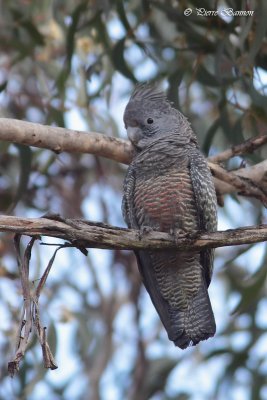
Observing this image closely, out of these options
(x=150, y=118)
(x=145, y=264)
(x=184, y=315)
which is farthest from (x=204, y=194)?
(x=150, y=118)

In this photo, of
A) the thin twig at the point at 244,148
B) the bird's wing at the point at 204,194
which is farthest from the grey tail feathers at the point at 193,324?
the thin twig at the point at 244,148

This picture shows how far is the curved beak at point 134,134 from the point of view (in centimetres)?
432

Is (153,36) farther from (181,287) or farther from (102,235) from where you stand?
(102,235)

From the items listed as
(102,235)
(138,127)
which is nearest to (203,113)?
(138,127)

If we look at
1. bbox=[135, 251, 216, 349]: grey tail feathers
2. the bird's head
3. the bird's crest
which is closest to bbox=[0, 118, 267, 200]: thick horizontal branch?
the bird's head

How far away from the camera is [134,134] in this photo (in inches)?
171

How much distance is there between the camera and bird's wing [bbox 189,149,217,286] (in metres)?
3.88

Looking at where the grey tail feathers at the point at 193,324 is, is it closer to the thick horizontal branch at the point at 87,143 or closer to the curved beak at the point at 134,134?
the thick horizontal branch at the point at 87,143

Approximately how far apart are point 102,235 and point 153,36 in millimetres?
2862

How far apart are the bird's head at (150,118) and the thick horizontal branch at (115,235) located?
996 millimetres

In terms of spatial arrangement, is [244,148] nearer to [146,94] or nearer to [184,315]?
[146,94]

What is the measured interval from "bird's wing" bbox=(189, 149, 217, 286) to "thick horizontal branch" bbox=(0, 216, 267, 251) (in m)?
0.49

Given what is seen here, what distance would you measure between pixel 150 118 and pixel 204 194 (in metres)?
0.71

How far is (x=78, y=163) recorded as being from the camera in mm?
6812
